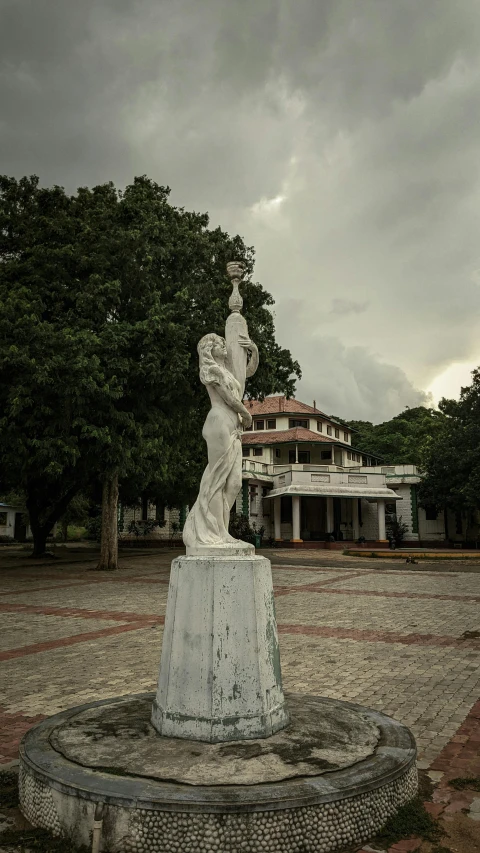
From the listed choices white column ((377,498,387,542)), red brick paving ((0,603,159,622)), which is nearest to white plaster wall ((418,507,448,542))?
white column ((377,498,387,542))

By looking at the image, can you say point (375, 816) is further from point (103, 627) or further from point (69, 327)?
point (69, 327)

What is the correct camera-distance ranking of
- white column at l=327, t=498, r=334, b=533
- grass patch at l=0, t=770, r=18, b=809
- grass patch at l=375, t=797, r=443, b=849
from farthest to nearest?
white column at l=327, t=498, r=334, b=533, grass patch at l=0, t=770, r=18, b=809, grass patch at l=375, t=797, r=443, b=849

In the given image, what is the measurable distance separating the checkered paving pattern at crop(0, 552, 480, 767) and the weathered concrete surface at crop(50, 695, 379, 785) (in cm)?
75

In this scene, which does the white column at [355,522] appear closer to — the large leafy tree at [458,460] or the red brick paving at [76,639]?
the large leafy tree at [458,460]

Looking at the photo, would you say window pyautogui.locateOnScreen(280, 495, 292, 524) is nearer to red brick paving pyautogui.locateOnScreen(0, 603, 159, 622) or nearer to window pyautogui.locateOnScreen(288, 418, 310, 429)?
window pyautogui.locateOnScreen(288, 418, 310, 429)

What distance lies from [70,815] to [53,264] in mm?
15784

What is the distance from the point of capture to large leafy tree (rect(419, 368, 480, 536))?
3228 centimetres

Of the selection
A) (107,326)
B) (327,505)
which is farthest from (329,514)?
(107,326)

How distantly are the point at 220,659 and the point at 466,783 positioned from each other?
5.88 ft

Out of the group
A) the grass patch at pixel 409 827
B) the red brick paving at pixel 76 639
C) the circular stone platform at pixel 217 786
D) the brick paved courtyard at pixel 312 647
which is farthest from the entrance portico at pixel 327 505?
the grass patch at pixel 409 827

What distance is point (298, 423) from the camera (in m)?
43.7

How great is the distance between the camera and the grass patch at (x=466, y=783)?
399 cm

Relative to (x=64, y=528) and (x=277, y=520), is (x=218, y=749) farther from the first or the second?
(x=64, y=528)

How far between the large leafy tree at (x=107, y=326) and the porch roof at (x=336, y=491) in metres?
14.6
